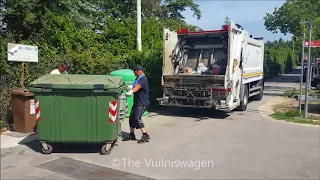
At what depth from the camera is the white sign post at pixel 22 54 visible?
747 centimetres

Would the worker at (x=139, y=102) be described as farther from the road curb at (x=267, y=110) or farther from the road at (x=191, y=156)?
the road curb at (x=267, y=110)

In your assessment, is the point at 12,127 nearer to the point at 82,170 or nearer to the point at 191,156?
the point at 82,170

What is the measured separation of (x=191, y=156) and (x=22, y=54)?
443 cm

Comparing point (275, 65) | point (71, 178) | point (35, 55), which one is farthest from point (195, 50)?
point (275, 65)

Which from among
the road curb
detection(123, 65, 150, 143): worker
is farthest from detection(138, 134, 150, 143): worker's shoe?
the road curb

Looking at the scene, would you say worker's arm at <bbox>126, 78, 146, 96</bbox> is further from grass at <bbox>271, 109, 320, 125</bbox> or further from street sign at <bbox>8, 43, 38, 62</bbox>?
grass at <bbox>271, 109, 320, 125</bbox>

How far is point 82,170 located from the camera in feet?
17.4

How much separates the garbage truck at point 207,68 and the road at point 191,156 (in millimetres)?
1206

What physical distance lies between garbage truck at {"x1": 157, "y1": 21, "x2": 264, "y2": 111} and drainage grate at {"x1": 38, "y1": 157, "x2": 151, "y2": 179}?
4840 millimetres

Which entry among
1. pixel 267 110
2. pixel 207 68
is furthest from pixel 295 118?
pixel 207 68

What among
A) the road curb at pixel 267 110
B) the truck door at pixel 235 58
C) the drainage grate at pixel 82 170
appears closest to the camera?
the drainage grate at pixel 82 170

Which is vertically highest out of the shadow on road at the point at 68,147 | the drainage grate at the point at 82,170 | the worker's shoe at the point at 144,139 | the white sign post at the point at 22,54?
the white sign post at the point at 22,54

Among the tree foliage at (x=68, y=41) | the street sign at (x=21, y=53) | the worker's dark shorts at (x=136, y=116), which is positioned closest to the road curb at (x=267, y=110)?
the tree foliage at (x=68, y=41)

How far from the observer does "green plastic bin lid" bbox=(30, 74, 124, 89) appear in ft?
19.2
